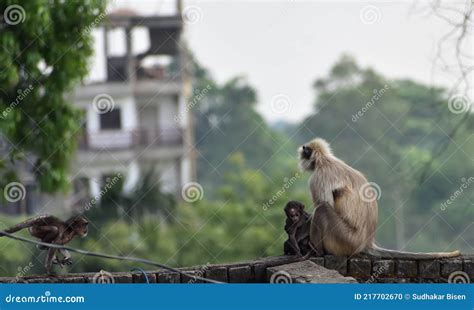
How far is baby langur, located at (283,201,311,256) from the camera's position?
5.12 m

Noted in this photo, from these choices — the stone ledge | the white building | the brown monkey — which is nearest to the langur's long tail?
the brown monkey

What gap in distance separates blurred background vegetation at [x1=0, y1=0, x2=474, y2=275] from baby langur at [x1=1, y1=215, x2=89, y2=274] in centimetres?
796

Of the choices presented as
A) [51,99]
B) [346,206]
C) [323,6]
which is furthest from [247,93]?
[346,206]

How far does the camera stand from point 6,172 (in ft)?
25.2

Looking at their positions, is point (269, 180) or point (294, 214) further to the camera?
point (269, 180)

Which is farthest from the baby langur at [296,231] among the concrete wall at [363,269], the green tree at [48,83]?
the green tree at [48,83]

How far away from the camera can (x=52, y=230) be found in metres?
4.43

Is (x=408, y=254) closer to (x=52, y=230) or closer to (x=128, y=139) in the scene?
(x=52, y=230)

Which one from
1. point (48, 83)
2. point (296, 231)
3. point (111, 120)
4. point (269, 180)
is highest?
point (111, 120)

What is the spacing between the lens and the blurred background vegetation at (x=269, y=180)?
14.3 metres

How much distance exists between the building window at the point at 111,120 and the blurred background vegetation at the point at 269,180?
7.84ft

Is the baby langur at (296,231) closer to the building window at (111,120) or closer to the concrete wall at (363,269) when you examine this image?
the concrete wall at (363,269)

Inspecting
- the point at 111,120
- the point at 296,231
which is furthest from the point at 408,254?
the point at 111,120

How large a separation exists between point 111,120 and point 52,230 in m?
16.7
